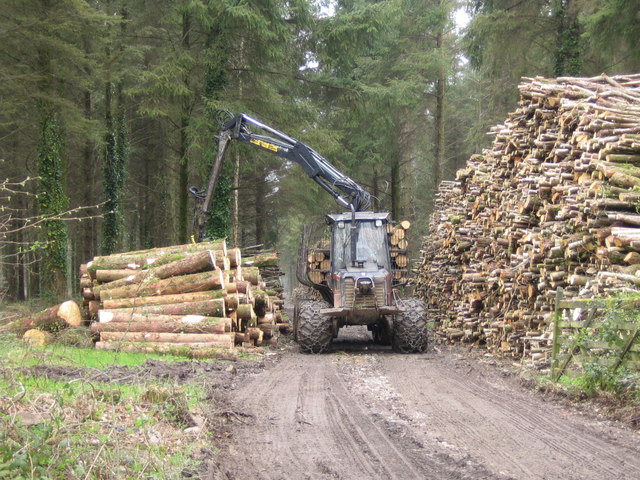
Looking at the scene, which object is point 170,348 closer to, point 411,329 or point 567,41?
point 411,329

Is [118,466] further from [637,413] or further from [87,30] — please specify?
[87,30]

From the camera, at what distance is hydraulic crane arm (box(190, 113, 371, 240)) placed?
16.4 m

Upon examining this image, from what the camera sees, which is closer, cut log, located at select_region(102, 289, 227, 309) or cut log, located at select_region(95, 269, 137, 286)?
cut log, located at select_region(102, 289, 227, 309)

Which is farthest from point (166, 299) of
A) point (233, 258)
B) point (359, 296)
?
point (359, 296)

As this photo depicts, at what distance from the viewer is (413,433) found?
265 inches

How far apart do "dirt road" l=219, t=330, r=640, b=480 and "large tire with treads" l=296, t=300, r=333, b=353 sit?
3.10 m

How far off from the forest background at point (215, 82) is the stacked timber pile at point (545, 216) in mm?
5828

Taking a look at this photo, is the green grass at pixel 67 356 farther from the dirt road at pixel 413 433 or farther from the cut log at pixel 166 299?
the dirt road at pixel 413 433

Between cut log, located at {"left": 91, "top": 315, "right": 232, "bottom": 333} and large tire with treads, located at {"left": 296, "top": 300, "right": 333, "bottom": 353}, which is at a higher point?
cut log, located at {"left": 91, "top": 315, "right": 232, "bottom": 333}

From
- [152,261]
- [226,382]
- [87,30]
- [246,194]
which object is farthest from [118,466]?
[246,194]

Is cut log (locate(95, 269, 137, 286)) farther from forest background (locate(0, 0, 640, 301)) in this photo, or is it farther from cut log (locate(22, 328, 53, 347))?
forest background (locate(0, 0, 640, 301))

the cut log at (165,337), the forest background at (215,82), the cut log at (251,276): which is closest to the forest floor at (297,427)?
the cut log at (165,337)

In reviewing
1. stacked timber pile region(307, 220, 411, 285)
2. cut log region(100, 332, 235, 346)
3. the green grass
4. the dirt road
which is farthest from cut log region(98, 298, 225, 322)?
stacked timber pile region(307, 220, 411, 285)

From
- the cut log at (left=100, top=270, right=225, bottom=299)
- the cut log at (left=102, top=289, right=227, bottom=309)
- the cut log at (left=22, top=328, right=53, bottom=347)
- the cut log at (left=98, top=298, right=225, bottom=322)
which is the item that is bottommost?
the cut log at (left=22, top=328, right=53, bottom=347)
